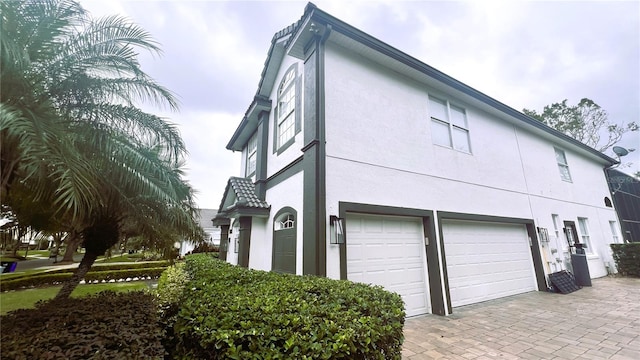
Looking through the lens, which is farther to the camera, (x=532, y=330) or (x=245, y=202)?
(x=245, y=202)

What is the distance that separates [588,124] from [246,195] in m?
27.5

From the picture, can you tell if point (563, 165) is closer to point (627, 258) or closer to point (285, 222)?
point (627, 258)

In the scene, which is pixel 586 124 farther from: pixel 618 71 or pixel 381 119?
pixel 381 119

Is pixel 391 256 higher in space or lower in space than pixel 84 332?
higher

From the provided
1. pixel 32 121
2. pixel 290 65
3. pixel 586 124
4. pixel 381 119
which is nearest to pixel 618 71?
pixel 586 124

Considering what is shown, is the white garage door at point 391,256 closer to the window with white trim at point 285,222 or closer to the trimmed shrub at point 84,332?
the window with white trim at point 285,222

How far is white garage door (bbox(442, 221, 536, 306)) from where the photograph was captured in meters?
6.82

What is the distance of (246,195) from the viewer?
26.4 ft

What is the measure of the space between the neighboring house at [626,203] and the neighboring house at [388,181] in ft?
26.9

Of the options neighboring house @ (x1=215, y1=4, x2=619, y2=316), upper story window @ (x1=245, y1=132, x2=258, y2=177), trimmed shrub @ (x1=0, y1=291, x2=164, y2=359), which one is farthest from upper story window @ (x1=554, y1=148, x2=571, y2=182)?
trimmed shrub @ (x1=0, y1=291, x2=164, y2=359)

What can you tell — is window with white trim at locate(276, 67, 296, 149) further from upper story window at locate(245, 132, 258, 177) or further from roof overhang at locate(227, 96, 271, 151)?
upper story window at locate(245, 132, 258, 177)

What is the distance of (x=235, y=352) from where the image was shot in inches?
81.6

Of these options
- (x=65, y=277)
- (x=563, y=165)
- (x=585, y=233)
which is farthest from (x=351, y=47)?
(x=65, y=277)

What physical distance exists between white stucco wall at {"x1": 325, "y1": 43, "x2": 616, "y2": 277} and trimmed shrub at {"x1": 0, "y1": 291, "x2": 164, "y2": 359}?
10.0 ft
